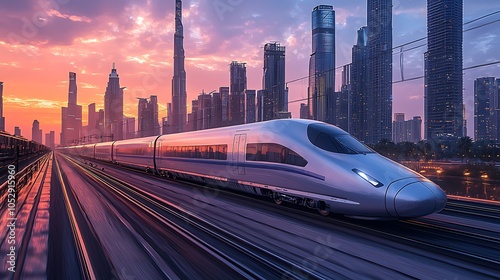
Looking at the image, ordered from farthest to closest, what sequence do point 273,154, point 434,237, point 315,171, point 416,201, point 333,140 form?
1. point 273,154
2. point 333,140
3. point 315,171
4. point 434,237
5. point 416,201

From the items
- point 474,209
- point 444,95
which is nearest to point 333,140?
point 474,209

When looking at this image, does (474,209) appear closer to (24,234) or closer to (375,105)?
(24,234)

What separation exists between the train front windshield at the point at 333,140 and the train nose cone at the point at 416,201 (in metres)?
2.18

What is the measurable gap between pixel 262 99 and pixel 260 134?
32.2m

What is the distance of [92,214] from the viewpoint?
1028 centimetres

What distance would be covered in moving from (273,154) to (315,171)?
2.25 metres

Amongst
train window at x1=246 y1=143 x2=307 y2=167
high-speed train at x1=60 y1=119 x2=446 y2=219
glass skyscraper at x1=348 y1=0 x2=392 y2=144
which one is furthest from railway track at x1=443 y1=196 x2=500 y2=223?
glass skyscraper at x1=348 y1=0 x2=392 y2=144

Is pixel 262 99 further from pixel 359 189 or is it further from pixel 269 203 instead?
pixel 359 189

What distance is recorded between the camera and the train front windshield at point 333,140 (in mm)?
9430

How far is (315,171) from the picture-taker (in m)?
9.16

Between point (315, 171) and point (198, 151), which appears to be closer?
point (315, 171)

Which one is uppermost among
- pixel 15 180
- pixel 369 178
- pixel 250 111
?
pixel 250 111

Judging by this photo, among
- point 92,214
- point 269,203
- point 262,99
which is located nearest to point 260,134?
point 269,203

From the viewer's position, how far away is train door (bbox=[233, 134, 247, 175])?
13117mm
